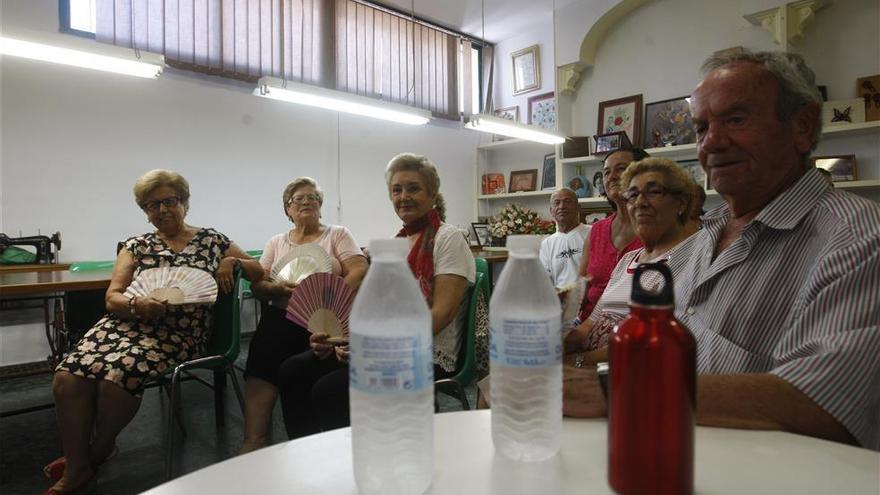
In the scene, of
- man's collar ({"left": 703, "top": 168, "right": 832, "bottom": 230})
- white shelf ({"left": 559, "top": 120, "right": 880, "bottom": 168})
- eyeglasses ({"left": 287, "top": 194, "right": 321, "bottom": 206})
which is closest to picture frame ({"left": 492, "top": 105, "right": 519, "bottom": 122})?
white shelf ({"left": 559, "top": 120, "right": 880, "bottom": 168})

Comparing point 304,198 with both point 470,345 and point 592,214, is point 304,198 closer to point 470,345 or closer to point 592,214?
point 470,345

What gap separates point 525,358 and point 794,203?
695 millimetres

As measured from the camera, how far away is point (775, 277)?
90 cm

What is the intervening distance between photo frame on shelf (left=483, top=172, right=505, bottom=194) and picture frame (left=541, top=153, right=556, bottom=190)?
602 millimetres

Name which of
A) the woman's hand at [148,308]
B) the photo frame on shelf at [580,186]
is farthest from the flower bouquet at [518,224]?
the woman's hand at [148,308]

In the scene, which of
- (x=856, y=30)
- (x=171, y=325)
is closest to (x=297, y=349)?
(x=171, y=325)

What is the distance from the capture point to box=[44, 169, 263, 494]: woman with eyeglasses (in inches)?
75.2

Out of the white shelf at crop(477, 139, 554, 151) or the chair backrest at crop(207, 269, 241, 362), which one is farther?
the white shelf at crop(477, 139, 554, 151)

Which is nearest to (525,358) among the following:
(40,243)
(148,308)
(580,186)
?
(148,308)

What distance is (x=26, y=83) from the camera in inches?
144

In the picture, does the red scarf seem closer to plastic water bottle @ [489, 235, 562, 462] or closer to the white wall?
plastic water bottle @ [489, 235, 562, 462]

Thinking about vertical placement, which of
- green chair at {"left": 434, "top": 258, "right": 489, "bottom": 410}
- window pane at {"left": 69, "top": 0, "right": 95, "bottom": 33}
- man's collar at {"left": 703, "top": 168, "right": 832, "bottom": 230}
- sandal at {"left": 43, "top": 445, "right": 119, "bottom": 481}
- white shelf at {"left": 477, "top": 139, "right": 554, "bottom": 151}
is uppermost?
window pane at {"left": 69, "top": 0, "right": 95, "bottom": 33}

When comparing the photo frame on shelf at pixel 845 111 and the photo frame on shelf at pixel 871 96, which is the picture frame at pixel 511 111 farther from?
the photo frame on shelf at pixel 871 96

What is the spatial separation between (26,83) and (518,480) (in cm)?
463
